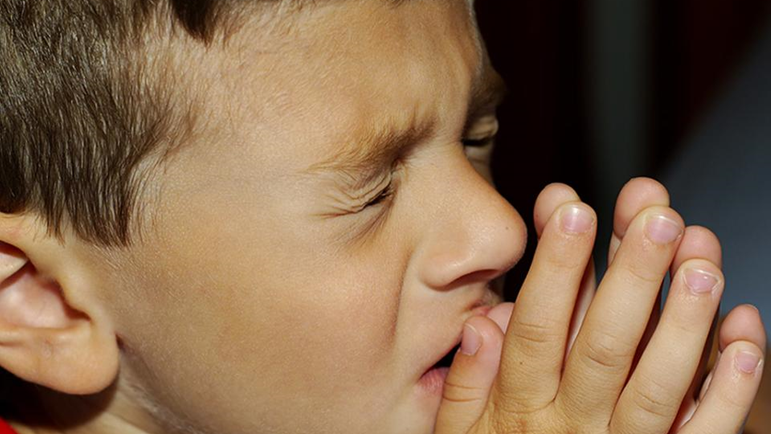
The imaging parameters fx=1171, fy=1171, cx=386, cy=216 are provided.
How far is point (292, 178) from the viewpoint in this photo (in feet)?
3.90

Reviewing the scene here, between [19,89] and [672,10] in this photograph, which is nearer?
[19,89]

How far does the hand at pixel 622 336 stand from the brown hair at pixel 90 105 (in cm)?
39

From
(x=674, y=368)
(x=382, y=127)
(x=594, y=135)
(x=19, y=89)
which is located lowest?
(x=594, y=135)

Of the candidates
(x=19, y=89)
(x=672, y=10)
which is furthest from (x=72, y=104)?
(x=672, y=10)

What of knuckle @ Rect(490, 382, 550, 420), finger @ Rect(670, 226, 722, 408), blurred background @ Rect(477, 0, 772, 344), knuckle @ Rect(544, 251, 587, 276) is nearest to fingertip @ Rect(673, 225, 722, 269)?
finger @ Rect(670, 226, 722, 408)

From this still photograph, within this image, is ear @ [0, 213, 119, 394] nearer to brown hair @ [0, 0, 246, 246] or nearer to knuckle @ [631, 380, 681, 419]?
brown hair @ [0, 0, 246, 246]

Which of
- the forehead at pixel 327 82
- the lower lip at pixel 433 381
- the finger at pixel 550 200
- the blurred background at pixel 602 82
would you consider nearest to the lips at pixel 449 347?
the lower lip at pixel 433 381

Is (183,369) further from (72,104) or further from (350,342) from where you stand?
(72,104)

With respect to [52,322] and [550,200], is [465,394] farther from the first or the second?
[52,322]

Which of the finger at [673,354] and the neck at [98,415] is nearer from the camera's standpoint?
the finger at [673,354]

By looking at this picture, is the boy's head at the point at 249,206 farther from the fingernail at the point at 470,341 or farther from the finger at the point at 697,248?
the finger at the point at 697,248

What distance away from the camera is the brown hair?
45.4 inches

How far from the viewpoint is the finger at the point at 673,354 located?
1125mm

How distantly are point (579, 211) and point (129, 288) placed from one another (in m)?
0.48
